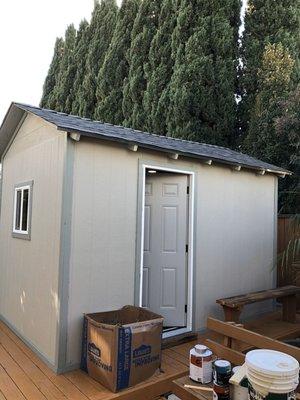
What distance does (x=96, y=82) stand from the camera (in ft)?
42.0

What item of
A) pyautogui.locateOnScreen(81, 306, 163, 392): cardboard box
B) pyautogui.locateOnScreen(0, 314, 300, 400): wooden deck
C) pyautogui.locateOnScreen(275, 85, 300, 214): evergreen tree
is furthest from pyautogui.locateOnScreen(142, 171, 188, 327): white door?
pyautogui.locateOnScreen(275, 85, 300, 214): evergreen tree

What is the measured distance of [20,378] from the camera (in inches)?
127

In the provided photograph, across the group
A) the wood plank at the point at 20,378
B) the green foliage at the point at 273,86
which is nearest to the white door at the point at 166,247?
the wood plank at the point at 20,378

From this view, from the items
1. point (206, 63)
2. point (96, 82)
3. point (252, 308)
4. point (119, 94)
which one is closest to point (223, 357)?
point (252, 308)

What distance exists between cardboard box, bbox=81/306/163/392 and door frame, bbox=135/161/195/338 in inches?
24.4

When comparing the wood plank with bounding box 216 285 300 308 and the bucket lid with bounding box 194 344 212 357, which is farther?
the wood plank with bounding box 216 285 300 308

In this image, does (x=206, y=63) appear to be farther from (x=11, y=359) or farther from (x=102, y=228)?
(x=11, y=359)

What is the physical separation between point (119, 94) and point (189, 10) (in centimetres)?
365

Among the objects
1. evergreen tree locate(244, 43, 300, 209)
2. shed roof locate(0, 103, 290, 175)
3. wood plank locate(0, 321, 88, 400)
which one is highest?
evergreen tree locate(244, 43, 300, 209)

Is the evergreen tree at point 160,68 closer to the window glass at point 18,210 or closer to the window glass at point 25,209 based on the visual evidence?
the window glass at point 18,210

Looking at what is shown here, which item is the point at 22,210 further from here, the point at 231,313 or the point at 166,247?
the point at 231,313

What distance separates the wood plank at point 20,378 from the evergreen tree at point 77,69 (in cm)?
1151

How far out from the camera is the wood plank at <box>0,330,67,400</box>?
295 cm

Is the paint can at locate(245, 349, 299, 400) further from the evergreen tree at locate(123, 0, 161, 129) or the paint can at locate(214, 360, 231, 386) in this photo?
the evergreen tree at locate(123, 0, 161, 129)
